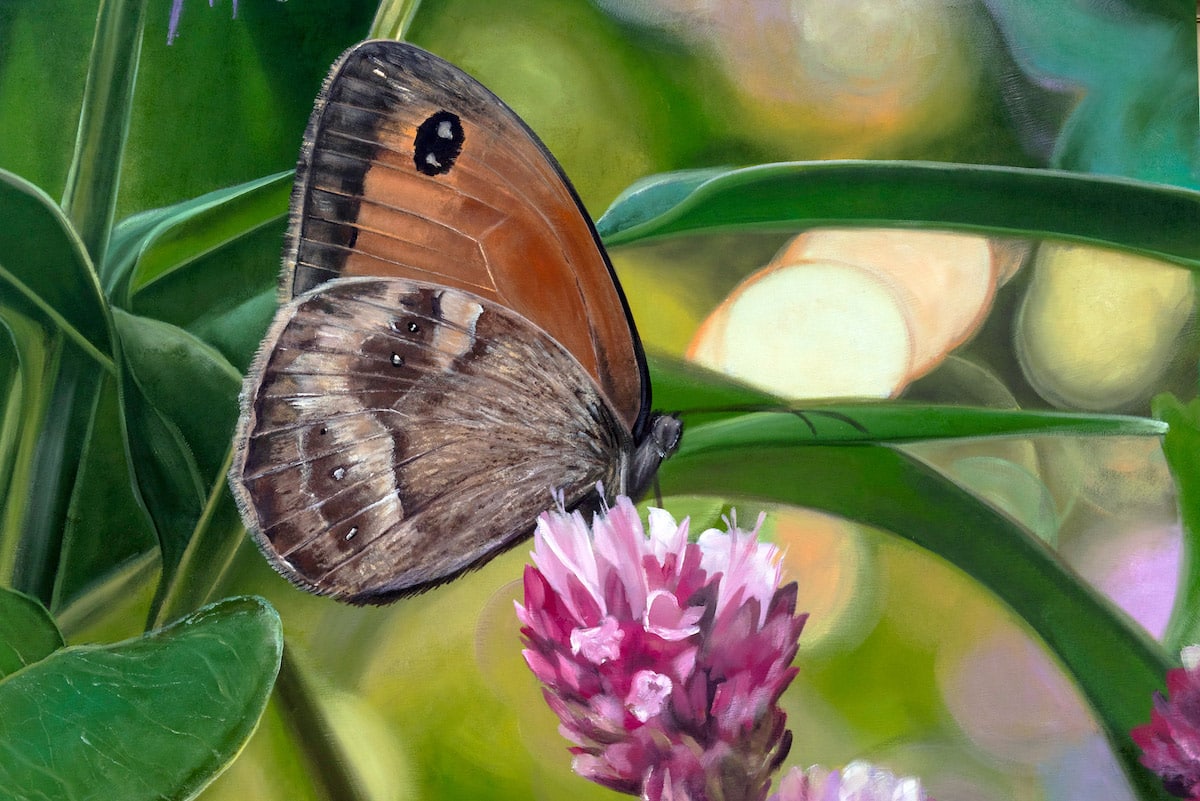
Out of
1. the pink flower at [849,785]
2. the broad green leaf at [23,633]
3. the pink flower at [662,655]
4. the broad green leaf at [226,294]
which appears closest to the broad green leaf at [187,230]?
the broad green leaf at [226,294]

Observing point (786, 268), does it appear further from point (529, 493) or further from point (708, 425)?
point (529, 493)

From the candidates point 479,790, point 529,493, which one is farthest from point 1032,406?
point 479,790

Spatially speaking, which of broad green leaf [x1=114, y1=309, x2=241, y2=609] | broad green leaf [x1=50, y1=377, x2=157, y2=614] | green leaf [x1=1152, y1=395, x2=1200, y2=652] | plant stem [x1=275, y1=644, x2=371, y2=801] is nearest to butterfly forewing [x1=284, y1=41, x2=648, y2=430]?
broad green leaf [x1=114, y1=309, x2=241, y2=609]

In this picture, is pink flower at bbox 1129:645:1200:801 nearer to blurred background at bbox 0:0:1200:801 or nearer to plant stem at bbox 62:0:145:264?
blurred background at bbox 0:0:1200:801

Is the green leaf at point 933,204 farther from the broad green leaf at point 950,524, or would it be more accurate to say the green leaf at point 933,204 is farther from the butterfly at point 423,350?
the broad green leaf at point 950,524

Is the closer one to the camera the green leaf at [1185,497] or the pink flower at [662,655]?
the pink flower at [662,655]

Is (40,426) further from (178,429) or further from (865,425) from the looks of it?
(865,425)

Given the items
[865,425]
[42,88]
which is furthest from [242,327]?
[865,425]
